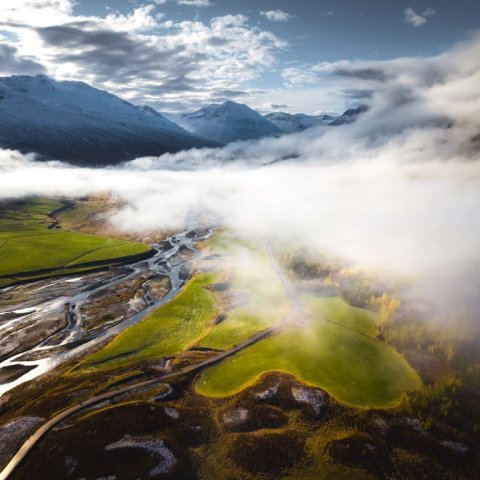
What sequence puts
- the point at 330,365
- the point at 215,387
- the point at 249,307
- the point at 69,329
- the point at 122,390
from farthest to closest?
the point at 249,307
the point at 69,329
the point at 330,365
the point at 215,387
the point at 122,390

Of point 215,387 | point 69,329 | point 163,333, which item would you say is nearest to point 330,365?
point 215,387

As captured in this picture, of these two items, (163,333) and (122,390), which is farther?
(163,333)

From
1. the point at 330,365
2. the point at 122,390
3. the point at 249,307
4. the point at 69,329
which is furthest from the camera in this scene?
the point at 249,307

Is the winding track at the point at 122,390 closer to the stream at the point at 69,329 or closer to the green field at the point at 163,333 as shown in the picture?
the green field at the point at 163,333

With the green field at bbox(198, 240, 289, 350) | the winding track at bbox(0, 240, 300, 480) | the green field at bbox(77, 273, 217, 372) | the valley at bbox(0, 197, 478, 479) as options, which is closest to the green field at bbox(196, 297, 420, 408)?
the valley at bbox(0, 197, 478, 479)

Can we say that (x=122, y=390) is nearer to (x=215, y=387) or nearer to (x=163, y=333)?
(x=215, y=387)

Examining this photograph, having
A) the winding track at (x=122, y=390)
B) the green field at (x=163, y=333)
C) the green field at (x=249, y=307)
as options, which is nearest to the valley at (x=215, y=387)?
the winding track at (x=122, y=390)

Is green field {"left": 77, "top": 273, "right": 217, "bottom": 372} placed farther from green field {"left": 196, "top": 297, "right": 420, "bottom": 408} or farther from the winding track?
green field {"left": 196, "top": 297, "right": 420, "bottom": 408}
